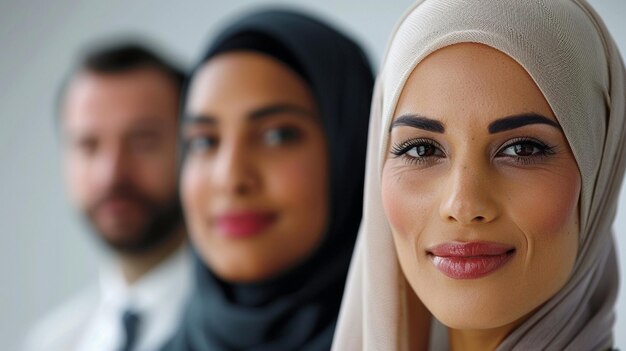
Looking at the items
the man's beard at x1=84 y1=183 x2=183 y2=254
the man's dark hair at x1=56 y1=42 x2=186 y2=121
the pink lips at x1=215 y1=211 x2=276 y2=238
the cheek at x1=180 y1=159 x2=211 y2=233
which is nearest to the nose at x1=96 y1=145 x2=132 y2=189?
the man's beard at x1=84 y1=183 x2=183 y2=254

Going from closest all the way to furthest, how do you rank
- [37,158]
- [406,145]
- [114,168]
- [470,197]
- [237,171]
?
[470,197] → [406,145] → [237,171] → [114,168] → [37,158]

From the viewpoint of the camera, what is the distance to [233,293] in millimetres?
A: 1843

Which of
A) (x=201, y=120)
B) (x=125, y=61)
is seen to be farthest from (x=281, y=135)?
(x=125, y=61)

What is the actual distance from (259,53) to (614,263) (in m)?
0.78

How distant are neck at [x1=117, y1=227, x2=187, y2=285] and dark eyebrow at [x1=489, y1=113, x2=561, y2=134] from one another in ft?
4.76

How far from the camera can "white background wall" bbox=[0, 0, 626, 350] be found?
135 inches

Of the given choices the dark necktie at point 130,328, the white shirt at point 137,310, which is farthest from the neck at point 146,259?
the dark necktie at point 130,328

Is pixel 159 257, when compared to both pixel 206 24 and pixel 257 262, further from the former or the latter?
pixel 206 24

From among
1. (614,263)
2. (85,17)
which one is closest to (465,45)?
(614,263)

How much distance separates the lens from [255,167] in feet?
5.59

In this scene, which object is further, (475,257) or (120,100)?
(120,100)

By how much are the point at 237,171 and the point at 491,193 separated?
2.24 ft

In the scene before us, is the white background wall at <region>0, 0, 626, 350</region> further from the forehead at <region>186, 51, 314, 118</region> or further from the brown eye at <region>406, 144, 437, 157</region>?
the brown eye at <region>406, 144, 437, 157</region>

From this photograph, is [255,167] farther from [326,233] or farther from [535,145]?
[535,145]
